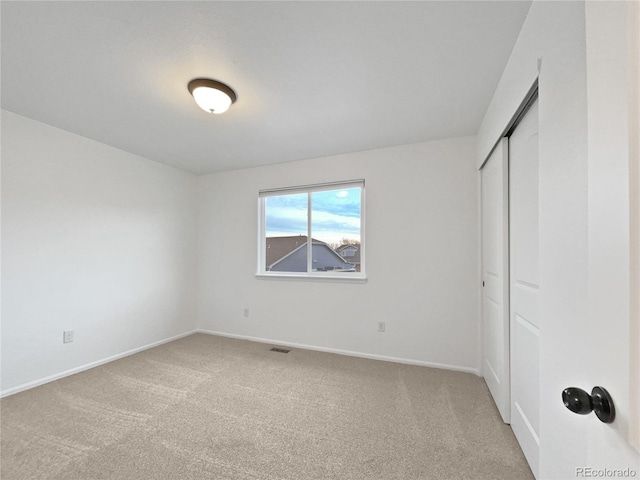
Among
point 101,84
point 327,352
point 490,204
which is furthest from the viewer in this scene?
point 327,352

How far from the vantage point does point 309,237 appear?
144 inches

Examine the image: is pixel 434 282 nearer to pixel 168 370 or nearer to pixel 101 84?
pixel 168 370

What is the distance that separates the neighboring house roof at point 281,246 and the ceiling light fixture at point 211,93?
198 cm

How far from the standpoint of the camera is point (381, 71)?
71.5 inches

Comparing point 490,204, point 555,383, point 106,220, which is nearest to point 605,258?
point 555,383

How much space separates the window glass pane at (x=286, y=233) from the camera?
3.70 m

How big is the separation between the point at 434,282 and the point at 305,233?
1.70m

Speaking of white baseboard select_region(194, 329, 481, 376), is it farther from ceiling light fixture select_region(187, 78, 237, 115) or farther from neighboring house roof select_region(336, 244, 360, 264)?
ceiling light fixture select_region(187, 78, 237, 115)

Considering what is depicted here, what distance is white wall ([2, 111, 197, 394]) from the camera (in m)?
2.40

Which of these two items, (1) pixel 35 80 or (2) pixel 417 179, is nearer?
(1) pixel 35 80

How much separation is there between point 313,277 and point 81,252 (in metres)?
2.52

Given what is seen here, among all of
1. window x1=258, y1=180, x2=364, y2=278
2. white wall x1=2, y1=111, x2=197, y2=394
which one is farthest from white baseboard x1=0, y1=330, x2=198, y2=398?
window x1=258, y1=180, x2=364, y2=278
